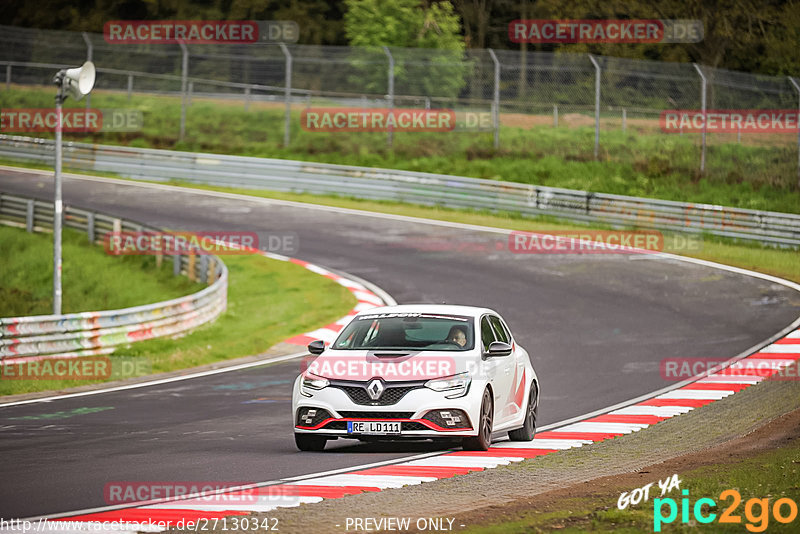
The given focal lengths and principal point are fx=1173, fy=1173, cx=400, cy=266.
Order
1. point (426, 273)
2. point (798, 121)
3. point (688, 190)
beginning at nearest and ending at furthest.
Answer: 1. point (426, 273)
2. point (798, 121)
3. point (688, 190)

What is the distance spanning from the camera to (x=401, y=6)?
5238 centimetres

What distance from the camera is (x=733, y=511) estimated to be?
24.2ft

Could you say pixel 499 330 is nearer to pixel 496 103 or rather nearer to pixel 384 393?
pixel 384 393

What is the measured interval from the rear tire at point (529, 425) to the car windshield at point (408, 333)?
1.32m

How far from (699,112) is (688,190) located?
2.37 m

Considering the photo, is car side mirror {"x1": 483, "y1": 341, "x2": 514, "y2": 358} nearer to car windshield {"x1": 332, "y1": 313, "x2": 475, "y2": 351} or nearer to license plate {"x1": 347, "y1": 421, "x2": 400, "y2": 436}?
car windshield {"x1": 332, "y1": 313, "x2": 475, "y2": 351}

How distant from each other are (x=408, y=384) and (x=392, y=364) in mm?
319

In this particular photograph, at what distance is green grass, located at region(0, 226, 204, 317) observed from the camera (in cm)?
2772

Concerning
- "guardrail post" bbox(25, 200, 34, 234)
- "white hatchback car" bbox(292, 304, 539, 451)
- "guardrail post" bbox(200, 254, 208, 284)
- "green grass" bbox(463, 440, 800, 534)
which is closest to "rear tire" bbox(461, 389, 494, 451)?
"white hatchback car" bbox(292, 304, 539, 451)

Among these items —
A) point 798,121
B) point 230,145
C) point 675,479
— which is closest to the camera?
point 675,479

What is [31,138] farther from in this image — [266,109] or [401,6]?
[401,6]

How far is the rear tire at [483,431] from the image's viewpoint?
439 inches

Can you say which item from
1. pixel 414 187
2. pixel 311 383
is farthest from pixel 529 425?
pixel 414 187

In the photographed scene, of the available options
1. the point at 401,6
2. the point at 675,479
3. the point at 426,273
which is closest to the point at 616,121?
the point at 426,273
